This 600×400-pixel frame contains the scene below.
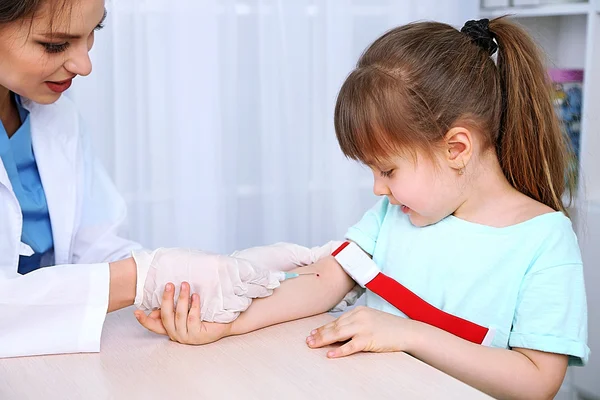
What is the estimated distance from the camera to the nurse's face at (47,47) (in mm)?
1246

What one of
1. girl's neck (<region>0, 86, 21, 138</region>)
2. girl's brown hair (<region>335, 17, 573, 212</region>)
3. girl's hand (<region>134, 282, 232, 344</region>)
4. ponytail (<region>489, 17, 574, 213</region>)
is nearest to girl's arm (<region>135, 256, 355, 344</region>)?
girl's hand (<region>134, 282, 232, 344</region>)

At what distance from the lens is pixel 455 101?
1.19 meters

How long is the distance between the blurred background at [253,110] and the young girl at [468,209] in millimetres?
1003

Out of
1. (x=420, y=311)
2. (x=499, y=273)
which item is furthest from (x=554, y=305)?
(x=420, y=311)

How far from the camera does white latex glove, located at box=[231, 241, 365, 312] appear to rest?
1.37 metres

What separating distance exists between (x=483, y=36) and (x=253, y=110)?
1.26m

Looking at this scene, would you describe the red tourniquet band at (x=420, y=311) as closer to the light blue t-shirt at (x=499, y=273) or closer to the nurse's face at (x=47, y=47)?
the light blue t-shirt at (x=499, y=273)

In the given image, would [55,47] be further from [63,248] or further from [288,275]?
[288,275]

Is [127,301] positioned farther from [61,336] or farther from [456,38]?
[456,38]

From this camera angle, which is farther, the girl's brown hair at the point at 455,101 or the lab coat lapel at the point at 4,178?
the lab coat lapel at the point at 4,178

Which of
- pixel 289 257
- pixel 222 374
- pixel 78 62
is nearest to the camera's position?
pixel 222 374

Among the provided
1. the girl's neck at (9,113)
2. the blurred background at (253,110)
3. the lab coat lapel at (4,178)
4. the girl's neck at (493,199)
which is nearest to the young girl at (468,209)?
the girl's neck at (493,199)

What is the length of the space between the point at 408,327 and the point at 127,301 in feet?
1.32

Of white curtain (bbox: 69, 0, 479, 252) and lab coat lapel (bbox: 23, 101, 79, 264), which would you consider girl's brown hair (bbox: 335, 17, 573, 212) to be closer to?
lab coat lapel (bbox: 23, 101, 79, 264)
